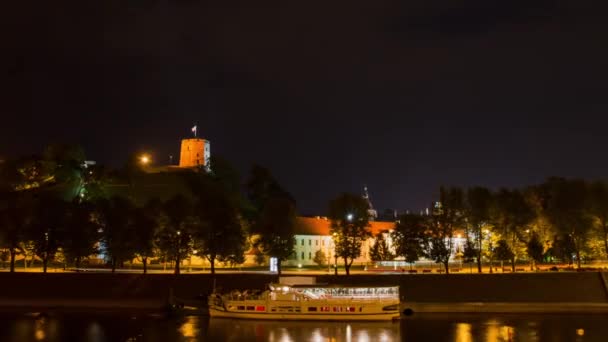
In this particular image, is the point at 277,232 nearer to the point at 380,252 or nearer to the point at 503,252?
the point at 380,252

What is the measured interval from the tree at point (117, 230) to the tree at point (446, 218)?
1306 inches

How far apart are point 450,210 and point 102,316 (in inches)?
1566

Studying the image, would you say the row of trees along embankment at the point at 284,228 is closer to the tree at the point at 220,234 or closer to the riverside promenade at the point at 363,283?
the tree at the point at 220,234

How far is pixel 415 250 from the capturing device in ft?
261

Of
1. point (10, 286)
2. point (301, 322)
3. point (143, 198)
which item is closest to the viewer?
point (301, 322)

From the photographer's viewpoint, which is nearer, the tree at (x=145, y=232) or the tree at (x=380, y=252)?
the tree at (x=145, y=232)

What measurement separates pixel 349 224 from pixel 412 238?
7.75 meters

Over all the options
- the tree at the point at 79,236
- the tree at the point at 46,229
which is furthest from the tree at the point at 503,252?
the tree at the point at 46,229

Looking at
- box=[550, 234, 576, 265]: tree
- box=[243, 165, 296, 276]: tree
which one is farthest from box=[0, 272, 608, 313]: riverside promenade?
box=[550, 234, 576, 265]: tree

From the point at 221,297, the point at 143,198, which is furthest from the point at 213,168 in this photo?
the point at 221,297

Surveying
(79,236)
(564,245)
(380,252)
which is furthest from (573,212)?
(79,236)

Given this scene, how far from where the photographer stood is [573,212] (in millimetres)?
79562

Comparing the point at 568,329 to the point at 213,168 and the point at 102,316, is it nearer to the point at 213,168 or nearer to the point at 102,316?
the point at 102,316

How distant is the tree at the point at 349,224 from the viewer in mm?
81625
